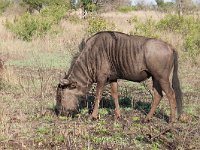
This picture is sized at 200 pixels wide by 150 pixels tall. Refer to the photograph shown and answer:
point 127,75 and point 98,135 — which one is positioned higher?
point 127,75

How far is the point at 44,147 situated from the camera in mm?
6035

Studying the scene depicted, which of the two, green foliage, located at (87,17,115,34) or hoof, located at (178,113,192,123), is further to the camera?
green foliage, located at (87,17,115,34)

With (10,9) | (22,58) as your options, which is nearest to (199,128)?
(22,58)

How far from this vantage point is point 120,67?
7812 mm

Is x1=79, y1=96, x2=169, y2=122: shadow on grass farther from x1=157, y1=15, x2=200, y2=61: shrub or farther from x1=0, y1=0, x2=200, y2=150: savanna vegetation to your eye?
x1=157, y1=15, x2=200, y2=61: shrub

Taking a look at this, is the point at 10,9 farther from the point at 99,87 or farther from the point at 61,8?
the point at 99,87

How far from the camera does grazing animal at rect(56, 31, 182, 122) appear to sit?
24.3ft

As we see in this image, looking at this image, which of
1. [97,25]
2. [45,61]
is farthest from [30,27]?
[45,61]

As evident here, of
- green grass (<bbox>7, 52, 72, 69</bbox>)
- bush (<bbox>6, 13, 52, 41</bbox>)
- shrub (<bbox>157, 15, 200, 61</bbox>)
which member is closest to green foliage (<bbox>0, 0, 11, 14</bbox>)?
bush (<bbox>6, 13, 52, 41</bbox>)

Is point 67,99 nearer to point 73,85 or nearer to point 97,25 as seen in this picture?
point 73,85

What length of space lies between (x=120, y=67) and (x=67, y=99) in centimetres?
125

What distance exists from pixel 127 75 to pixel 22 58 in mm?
9769

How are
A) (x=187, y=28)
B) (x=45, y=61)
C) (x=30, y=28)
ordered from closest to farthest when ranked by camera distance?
(x=45, y=61)
(x=187, y=28)
(x=30, y=28)

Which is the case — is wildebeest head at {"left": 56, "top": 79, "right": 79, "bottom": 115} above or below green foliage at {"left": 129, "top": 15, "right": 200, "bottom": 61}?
below
